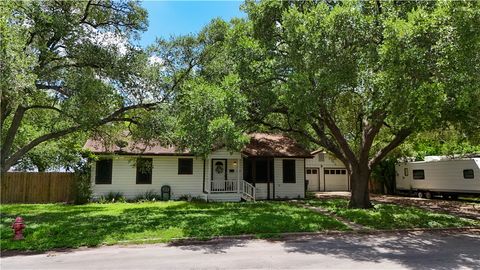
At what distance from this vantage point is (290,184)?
25.1 meters

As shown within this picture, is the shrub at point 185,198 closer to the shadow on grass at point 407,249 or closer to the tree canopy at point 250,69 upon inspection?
the tree canopy at point 250,69

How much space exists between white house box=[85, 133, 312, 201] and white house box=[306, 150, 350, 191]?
841 cm

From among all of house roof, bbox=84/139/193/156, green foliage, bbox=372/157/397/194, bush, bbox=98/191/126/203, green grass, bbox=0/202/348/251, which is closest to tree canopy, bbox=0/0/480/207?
green grass, bbox=0/202/348/251

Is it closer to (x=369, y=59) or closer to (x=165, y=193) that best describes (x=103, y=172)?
(x=165, y=193)

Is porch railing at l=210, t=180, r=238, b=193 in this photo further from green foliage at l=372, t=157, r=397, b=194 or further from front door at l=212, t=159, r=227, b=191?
green foliage at l=372, t=157, r=397, b=194

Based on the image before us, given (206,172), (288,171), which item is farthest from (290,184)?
(206,172)

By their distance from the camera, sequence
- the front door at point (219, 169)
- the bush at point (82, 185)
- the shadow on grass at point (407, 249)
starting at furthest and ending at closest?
the front door at point (219, 169), the bush at point (82, 185), the shadow on grass at point (407, 249)

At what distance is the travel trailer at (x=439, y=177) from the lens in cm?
2298

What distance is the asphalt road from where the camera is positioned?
27.2 feet

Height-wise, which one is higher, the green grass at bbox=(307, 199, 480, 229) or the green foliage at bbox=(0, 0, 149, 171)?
the green foliage at bbox=(0, 0, 149, 171)

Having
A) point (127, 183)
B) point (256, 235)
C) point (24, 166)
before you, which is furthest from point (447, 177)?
point (24, 166)

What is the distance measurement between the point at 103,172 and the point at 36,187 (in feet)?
12.9

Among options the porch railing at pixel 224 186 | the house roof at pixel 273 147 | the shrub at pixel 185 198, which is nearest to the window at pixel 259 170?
the house roof at pixel 273 147

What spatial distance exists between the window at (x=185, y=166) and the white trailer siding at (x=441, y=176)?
640 inches
